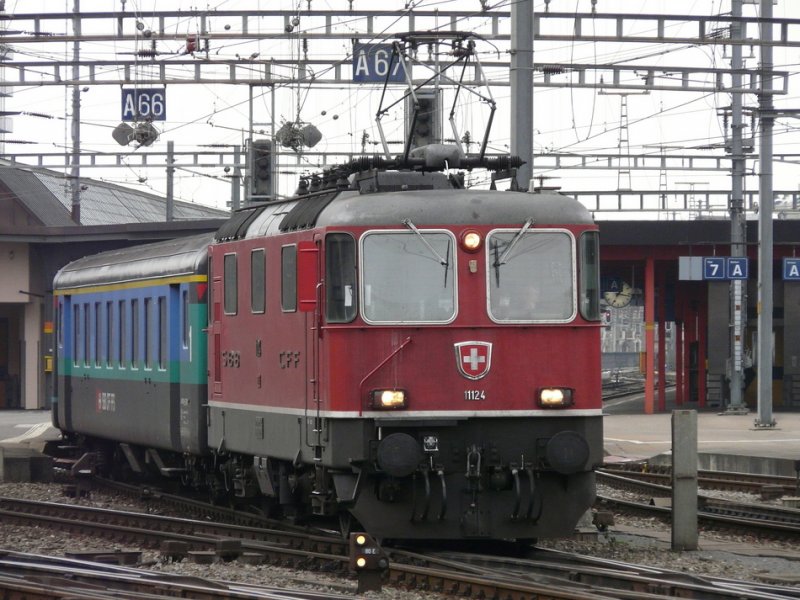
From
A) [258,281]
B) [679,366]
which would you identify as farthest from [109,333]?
[679,366]

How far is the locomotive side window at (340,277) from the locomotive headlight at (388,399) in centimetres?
69

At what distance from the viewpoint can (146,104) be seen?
103ft

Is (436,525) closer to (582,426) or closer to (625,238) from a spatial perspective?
(582,426)

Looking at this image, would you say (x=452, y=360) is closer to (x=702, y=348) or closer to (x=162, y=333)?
(x=162, y=333)

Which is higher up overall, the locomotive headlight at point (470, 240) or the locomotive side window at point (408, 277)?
the locomotive headlight at point (470, 240)

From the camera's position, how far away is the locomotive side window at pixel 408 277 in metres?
12.7

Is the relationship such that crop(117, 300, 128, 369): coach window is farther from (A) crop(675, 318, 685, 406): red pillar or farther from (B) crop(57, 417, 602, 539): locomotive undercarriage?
(A) crop(675, 318, 685, 406): red pillar

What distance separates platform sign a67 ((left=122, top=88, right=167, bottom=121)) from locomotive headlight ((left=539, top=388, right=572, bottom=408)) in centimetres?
1989

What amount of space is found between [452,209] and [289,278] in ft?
5.76

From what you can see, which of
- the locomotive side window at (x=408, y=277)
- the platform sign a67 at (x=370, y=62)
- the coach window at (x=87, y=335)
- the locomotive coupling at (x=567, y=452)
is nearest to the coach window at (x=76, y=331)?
the coach window at (x=87, y=335)

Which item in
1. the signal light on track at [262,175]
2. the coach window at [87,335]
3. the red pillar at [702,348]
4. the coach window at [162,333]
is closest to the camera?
the coach window at [162,333]

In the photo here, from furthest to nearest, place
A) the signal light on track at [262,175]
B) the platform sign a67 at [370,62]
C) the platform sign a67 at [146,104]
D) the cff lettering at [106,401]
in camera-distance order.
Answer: the platform sign a67 at [146,104], the platform sign a67 at [370,62], the signal light on track at [262,175], the cff lettering at [106,401]

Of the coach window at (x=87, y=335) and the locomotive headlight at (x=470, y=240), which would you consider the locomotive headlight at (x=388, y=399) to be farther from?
the coach window at (x=87, y=335)

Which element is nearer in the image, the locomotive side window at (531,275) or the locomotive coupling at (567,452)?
the locomotive coupling at (567,452)
